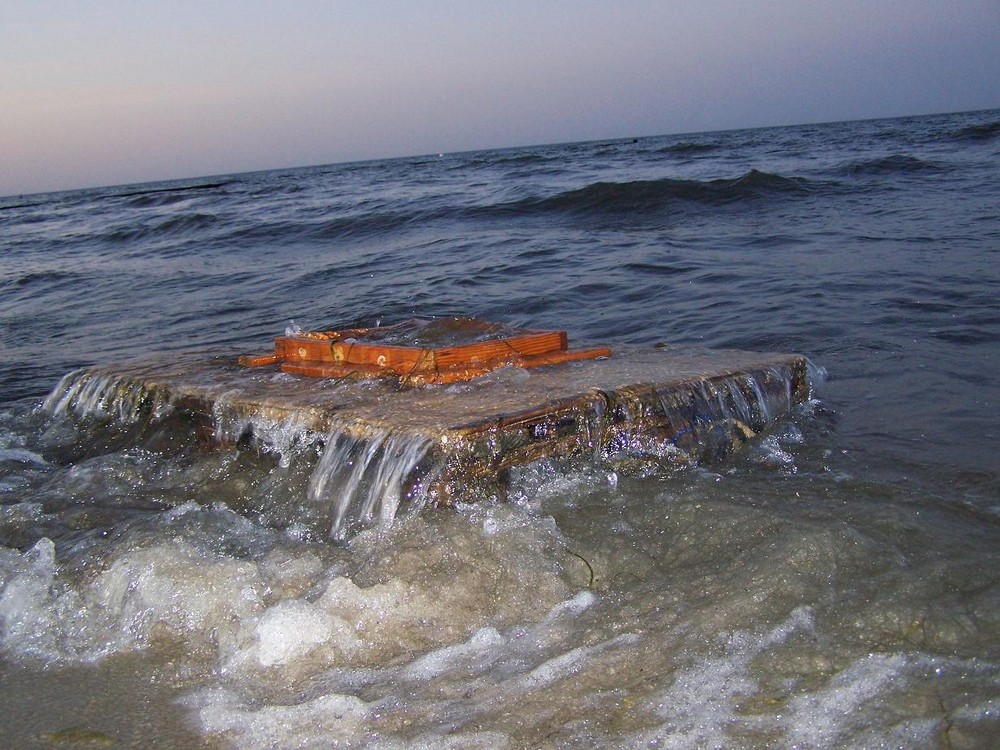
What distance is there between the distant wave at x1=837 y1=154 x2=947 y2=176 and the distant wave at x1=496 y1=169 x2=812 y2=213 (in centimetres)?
153

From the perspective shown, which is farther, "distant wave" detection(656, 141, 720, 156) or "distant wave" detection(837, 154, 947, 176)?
"distant wave" detection(656, 141, 720, 156)

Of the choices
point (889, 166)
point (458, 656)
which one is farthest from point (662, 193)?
point (458, 656)

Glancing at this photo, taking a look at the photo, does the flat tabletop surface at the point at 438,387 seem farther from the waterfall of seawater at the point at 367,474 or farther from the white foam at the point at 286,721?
the white foam at the point at 286,721

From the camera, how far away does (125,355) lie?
6684mm

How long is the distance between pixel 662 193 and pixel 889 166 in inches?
176

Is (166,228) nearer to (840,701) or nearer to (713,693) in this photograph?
(713,693)

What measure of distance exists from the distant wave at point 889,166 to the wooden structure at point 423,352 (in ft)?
43.3

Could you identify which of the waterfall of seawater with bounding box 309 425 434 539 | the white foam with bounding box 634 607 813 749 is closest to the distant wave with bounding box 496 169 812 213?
the waterfall of seawater with bounding box 309 425 434 539

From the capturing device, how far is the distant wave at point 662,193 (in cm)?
1385

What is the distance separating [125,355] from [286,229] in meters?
9.19


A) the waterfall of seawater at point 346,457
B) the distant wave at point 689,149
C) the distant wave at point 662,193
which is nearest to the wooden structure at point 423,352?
the waterfall of seawater at point 346,457

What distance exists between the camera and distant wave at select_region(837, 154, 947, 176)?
600 inches

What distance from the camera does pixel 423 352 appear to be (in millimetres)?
3549

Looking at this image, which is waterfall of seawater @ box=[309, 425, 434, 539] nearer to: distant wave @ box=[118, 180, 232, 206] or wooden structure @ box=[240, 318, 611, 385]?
wooden structure @ box=[240, 318, 611, 385]
